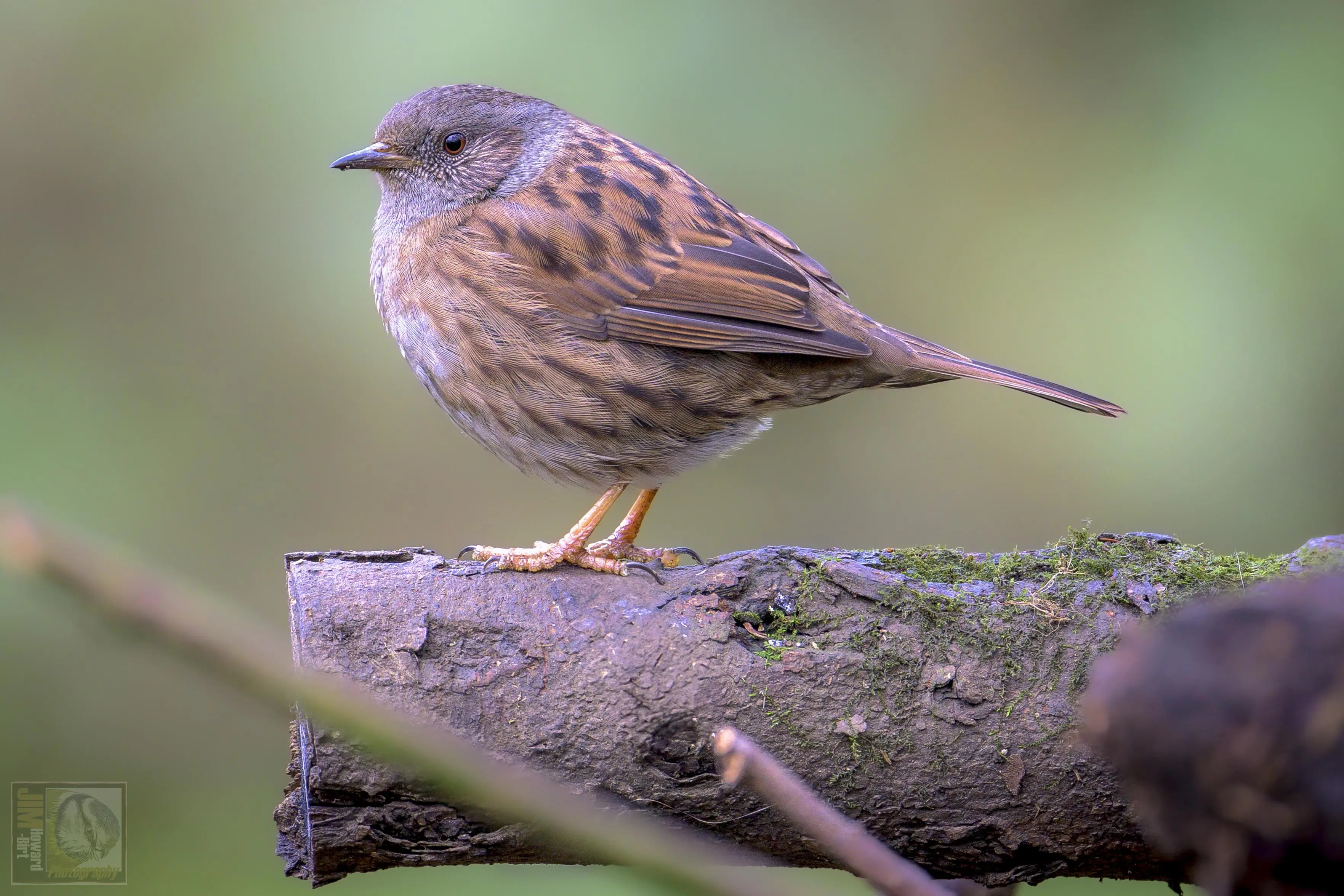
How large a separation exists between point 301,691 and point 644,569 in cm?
261

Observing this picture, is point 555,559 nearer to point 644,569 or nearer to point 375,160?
point 644,569

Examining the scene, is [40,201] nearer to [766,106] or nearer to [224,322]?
[224,322]

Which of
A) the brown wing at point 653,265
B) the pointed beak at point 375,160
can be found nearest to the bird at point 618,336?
the brown wing at point 653,265

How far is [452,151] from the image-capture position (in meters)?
4.89

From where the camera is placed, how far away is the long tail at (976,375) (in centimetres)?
416

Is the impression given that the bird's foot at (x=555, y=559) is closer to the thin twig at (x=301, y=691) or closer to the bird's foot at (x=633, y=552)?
the bird's foot at (x=633, y=552)

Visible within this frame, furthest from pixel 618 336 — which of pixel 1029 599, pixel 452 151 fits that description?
pixel 1029 599

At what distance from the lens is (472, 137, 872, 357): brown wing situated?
4.23m

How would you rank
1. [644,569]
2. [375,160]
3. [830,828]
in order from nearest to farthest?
[830,828] < [644,569] < [375,160]

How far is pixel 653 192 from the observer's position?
15.0 ft

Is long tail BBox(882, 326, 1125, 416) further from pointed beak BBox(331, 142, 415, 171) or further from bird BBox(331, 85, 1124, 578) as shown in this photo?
pointed beak BBox(331, 142, 415, 171)

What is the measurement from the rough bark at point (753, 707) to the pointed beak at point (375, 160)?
7.19 feet

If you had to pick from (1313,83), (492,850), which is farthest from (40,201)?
(1313,83)

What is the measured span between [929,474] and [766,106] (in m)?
2.20
